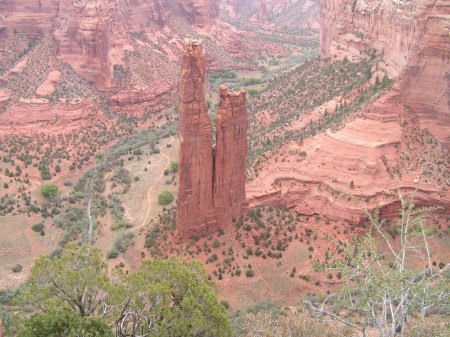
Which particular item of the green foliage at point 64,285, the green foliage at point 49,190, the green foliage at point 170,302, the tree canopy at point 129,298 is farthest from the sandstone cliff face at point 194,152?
the green foliage at point 49,190

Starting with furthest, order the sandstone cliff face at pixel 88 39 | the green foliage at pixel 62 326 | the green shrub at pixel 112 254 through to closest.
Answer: the sandstone cliff face at pixel 88 39
the green shrub at pixel 112 254
the green foliage at pixel 62 326

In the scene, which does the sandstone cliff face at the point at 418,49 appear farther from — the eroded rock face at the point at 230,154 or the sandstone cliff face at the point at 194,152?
the sandstone cliff face at the point at 194,152

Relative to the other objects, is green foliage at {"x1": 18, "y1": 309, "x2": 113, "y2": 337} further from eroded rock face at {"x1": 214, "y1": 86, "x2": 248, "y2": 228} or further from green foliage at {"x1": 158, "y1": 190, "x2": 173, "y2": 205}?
green foliage at {"x1": 158, "y1": 190, "x2": 173, "y2": 205}

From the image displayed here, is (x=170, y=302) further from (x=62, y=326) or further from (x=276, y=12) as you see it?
(x=276, y=12)

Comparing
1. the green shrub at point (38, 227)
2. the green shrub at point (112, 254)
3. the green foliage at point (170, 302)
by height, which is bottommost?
the green shrub at point (38, 227)

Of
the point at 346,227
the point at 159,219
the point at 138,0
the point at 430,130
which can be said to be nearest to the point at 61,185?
the point at 159,219

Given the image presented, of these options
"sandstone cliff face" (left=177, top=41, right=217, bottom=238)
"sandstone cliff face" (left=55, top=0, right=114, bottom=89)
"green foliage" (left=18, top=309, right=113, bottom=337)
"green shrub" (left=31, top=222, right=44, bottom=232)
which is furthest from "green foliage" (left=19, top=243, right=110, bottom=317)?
"sandstone cliff face" (left=55, top=0, right=114, bottom=89)

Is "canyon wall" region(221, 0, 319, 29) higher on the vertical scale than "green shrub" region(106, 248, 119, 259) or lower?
higher
